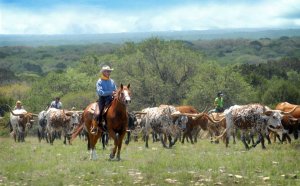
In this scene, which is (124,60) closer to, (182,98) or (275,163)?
(182,98)

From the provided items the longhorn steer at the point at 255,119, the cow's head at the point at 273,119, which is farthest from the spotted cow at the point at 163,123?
the cow's head at the point at 273,119

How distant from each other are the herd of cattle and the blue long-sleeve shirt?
62.1 inches

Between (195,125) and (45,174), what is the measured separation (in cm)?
1572

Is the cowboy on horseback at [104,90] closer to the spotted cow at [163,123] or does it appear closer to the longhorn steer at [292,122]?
the spotted cow at [163,123]

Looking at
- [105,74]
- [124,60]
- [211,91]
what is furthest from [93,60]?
[105,74]

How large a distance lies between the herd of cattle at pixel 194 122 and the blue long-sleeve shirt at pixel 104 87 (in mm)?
1578

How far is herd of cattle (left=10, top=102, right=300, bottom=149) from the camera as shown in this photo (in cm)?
2095

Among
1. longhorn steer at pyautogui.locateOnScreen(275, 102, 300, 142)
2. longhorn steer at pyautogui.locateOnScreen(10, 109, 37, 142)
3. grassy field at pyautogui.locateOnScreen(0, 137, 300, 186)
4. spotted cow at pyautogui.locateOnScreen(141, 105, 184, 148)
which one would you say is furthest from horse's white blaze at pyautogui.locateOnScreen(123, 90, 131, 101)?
longhorn steer at pyautogui.locateOnScreen(10, 109, 37, 142)

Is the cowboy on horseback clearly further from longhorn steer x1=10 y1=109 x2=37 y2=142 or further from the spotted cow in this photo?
longhorn steer x1=10 y1=109 x2=37 y2=142

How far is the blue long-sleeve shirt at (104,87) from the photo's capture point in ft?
56.2

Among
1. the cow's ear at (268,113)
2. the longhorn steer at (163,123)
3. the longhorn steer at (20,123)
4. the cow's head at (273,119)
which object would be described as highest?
the cow's ear at (268,113)

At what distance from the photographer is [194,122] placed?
2867cm

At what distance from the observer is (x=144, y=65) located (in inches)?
2318

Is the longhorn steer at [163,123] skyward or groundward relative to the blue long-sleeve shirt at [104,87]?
groundward
